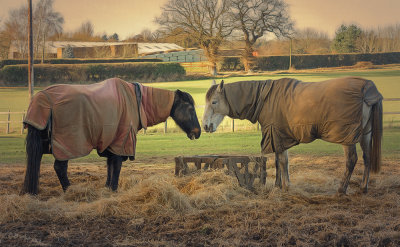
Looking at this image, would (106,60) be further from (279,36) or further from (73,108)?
(73,108)

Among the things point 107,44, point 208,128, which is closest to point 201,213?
point 208,128

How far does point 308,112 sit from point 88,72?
1758 cm

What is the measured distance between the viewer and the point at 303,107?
260 inches

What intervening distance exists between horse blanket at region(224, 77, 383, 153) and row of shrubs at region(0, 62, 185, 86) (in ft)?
54.1

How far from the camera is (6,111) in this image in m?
18.6

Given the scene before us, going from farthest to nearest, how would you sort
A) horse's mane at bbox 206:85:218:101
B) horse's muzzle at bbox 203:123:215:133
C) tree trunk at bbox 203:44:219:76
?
tree trunk at bbox 203:44:219:76
horse's muzzle at bbox 203:123:215:133
horse's mane at bbox 206:85:218:101

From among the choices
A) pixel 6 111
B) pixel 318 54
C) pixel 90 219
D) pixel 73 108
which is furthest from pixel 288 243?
pixel 318 54

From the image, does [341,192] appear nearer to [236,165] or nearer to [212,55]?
[236,165]

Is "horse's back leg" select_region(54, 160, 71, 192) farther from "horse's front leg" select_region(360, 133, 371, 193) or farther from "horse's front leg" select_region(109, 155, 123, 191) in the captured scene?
→ "horse's front leg" select_region(360, 133, 371, 193)

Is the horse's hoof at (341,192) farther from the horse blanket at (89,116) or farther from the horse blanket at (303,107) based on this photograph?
the horse blanket at (89,116)

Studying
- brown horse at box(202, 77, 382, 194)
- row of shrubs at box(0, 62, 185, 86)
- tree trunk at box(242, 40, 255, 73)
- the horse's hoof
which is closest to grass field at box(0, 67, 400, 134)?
row of shrubs at box(0, 62, 185, 86)

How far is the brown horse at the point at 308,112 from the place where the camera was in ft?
21.0

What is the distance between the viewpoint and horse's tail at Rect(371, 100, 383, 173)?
6613mm

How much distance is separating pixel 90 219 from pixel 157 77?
749 inches
